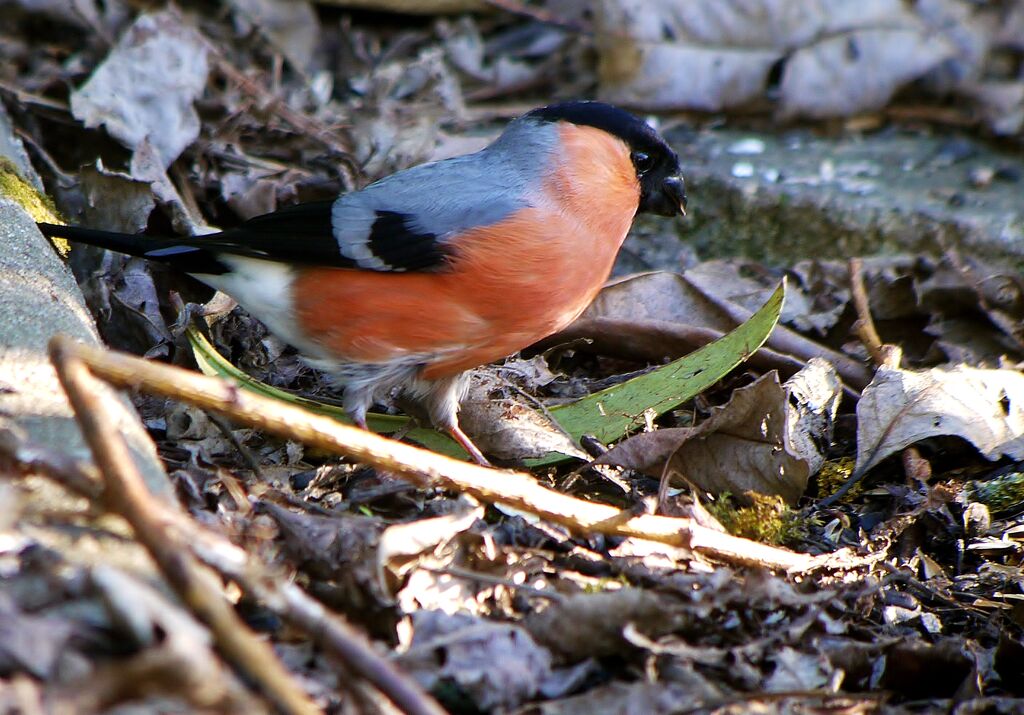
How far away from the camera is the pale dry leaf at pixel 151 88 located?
496 cm

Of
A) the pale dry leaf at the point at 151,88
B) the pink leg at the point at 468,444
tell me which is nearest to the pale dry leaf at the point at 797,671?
the pink leg at the point at 468,444

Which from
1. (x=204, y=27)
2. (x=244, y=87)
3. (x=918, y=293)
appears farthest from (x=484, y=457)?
(x=204, y=27)

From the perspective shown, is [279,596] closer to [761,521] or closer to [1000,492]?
[761,521]

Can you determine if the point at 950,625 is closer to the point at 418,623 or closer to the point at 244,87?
the point at 418,623

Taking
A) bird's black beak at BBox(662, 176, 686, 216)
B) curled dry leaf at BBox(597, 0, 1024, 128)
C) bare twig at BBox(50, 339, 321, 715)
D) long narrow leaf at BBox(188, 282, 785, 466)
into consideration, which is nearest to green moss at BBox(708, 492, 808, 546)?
long narrow leaf at BBox(188, 282, 785, 466)

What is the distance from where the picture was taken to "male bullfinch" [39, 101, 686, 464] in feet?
12.3

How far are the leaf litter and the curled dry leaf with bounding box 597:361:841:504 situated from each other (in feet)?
0.03

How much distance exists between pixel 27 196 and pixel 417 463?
2356mm

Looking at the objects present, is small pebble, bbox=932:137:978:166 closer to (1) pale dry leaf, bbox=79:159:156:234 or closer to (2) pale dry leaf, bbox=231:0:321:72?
(2) pale dry leaf, bbox=231:0:321:72

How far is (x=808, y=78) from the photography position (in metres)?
6.25

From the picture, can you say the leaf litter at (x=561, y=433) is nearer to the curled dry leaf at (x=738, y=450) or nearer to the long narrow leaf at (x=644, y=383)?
the curled dry leaf at (x=738, y=450)

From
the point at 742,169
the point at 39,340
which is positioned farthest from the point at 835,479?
the point at 39,340

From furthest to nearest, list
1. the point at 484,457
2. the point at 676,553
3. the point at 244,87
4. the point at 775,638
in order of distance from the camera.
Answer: the point at 244,87, the point at 484,457, the point at 676,553, the point at 775,638

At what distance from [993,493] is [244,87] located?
4.08 m
